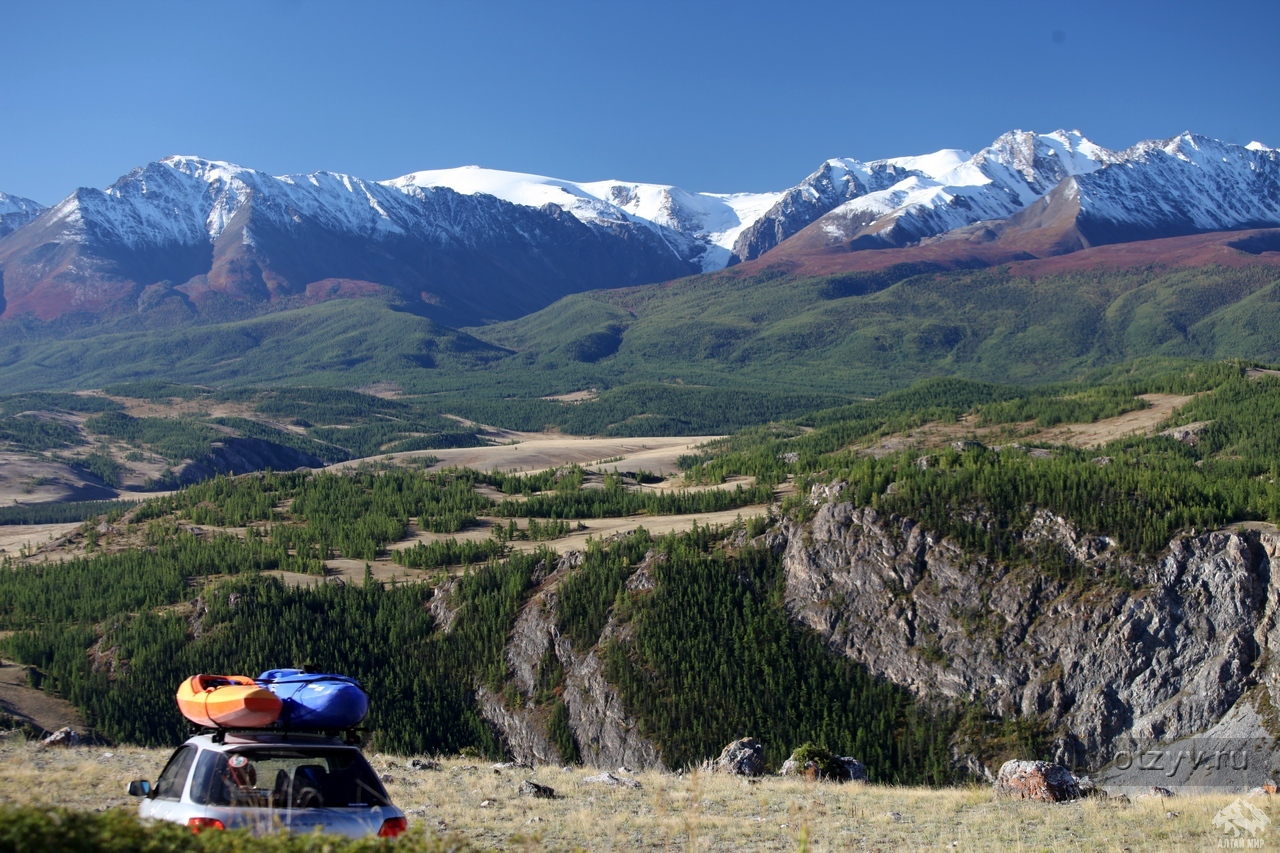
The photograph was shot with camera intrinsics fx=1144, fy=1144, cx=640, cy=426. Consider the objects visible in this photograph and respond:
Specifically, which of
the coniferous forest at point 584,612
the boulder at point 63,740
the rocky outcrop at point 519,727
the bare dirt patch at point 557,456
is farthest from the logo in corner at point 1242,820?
the bare dirt patch at point 557,456

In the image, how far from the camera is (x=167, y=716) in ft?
202

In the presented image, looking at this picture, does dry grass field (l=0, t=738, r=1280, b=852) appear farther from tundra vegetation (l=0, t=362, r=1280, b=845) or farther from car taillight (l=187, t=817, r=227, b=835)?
tundra vegetation (l=0, t=362, r=1280, b=845)

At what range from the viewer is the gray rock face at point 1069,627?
6066 centimetres

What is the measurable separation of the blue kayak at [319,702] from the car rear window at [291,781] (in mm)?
634

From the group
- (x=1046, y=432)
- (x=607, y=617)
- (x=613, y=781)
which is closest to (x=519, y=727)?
→ (x=607, y=617)

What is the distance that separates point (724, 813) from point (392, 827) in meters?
12.3

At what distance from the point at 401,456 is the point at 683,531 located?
10762 centimetres

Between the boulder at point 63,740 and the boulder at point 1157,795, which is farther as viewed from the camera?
the boulder at point 63,740

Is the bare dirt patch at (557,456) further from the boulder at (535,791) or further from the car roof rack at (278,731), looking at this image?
the car roof rack at (278,731)

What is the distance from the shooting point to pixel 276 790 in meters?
14.8

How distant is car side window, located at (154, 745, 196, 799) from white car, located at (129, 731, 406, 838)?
0.01 m

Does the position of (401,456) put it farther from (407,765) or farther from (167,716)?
(407,765)

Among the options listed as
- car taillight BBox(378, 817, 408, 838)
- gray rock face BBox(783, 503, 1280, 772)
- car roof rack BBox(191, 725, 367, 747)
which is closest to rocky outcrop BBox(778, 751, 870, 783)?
car roof rack BBox(191, 725, 367, 747)

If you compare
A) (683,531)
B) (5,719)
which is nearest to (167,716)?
(5,719)
